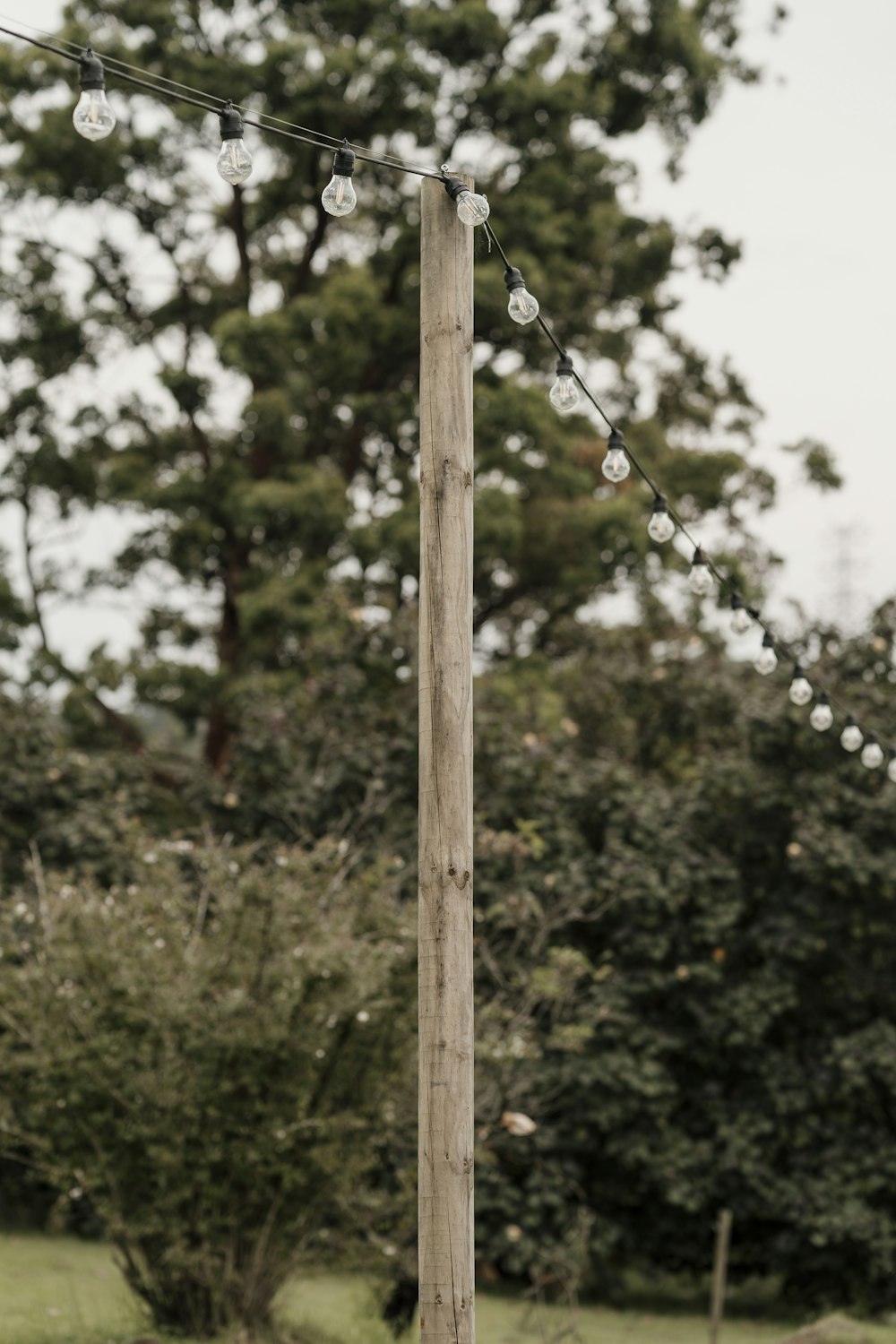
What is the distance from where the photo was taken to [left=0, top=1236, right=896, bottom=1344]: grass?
6.77 metres

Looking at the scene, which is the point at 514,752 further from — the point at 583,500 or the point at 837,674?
the point at 583,500

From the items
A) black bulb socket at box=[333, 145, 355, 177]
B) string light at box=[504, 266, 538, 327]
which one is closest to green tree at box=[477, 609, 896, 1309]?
string light at box=[504, 266, 538, 327]

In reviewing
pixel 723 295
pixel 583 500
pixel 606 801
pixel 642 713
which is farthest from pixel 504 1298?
pixel 723 295

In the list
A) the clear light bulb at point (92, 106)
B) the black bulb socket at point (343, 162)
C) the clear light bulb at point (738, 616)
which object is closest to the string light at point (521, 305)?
the black bulb socket at point (343, 162)

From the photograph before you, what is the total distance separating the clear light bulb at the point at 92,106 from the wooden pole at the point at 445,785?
123 centimetres

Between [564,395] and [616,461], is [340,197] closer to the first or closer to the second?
[564,395]

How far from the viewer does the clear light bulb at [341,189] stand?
3404 millimetres

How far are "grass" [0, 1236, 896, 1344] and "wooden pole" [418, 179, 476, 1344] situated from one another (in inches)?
136

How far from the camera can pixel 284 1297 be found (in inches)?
267

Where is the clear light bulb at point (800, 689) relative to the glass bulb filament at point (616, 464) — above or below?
Answer: below

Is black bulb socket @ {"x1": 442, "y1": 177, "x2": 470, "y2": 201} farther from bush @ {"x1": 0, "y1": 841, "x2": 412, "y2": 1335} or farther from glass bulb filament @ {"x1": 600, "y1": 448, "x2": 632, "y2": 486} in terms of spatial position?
bush @ {"x1": 0, "y1": 841, "x2": 412, "y2": 1335}

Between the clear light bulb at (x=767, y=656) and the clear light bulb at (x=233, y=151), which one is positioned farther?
the clear light bulb at (x=767, y=656)

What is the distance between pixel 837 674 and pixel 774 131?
6200 millimetres

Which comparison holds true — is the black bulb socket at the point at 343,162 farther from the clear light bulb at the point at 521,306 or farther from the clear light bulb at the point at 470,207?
the clear light bulb at the point at 521,306
